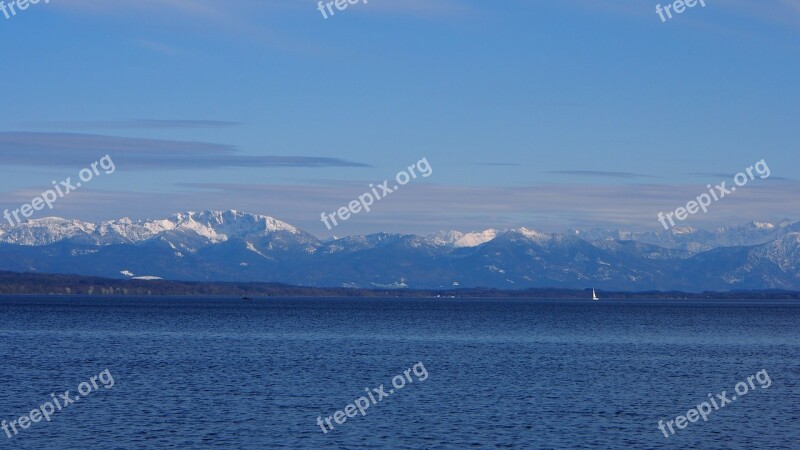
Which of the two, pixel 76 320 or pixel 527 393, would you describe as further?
pixel 76 320

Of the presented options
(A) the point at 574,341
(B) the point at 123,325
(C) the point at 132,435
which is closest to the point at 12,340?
(B) the point at 123,325

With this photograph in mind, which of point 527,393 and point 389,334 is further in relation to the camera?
point 389,334

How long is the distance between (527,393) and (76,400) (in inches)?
1033

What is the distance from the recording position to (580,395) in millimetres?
64812

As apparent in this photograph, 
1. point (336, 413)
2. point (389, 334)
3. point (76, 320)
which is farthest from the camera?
point (76, 320)

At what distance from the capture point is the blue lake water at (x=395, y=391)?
4931 centimetres

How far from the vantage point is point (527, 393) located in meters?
65.5

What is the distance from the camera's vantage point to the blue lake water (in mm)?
49312

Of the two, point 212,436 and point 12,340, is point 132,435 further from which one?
point 12,340

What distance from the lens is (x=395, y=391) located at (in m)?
65.2

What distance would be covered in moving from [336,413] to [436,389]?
12.2m

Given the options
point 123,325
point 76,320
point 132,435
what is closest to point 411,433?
point 132,435

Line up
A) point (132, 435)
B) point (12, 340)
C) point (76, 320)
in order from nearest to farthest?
point (132, 435)
point (12, 340)
point (76, 320)

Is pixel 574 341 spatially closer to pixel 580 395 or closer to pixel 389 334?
pixel 389 334
